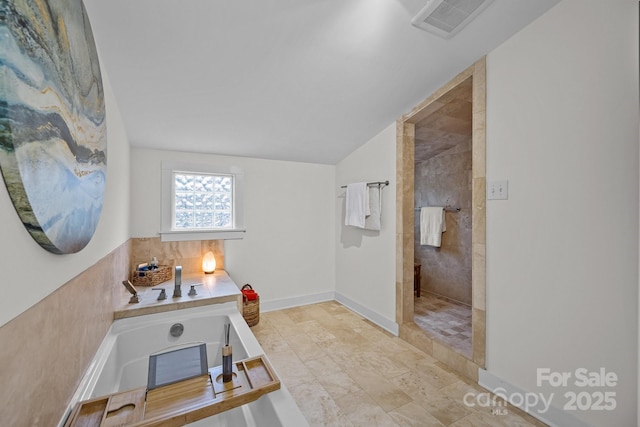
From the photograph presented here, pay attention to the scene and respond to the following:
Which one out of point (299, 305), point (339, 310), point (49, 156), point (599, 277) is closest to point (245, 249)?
point (299, 305)

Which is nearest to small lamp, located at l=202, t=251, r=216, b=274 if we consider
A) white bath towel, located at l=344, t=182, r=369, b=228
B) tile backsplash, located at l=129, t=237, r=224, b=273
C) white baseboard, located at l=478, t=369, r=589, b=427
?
tile backsplash, located at l=129, t=237, r=224, b=273

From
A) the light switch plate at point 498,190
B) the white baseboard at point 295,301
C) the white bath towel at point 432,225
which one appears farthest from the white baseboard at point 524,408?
the white baseboard at point 295,301

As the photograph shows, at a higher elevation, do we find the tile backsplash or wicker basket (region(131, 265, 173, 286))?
the tile backsplash

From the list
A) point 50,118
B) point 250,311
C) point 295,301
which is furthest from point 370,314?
point 50,118

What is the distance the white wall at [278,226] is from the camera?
2.80 metres

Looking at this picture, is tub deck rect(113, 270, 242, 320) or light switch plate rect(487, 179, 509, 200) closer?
light switch plate rect(487, 179, 509, 200)

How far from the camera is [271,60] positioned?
169 cm

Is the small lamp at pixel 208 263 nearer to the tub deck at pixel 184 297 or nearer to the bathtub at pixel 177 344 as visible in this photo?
the tub deck at pixel 184 297

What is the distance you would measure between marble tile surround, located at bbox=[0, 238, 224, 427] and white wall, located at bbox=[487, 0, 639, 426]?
223cm

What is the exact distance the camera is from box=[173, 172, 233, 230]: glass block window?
2.88 metres

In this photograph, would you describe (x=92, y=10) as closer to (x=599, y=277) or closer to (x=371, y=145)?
(x=371, y=145)

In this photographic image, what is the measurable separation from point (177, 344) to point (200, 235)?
1.21 meters

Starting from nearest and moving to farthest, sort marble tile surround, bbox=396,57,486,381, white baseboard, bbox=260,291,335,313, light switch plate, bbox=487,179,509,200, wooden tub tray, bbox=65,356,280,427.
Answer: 1. wooden tub tray, bbox=65,356,280,427
2. light switch plate, bbox=487,179,509,200
3. marble tile surround, bbox=396,57,486,381
4. white baseboard, bbox=260,291,335,313

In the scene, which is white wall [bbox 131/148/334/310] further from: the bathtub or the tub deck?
the bathtub
